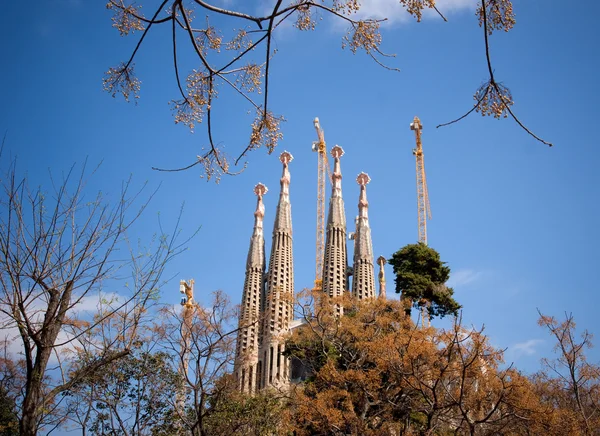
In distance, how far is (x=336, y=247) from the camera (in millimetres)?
43250

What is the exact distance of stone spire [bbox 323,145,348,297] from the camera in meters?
41.6

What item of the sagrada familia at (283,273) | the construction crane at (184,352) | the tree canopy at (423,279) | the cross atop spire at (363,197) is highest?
the cross atop spire at (363,197)

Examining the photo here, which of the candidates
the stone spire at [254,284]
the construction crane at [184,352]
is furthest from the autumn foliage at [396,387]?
the stone spire at [254,284]

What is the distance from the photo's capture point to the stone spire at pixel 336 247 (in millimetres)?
41625

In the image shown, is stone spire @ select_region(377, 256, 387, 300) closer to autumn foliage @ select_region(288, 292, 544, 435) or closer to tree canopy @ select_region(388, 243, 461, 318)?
tree canopy @ select_region(388, 243, 461, 318)

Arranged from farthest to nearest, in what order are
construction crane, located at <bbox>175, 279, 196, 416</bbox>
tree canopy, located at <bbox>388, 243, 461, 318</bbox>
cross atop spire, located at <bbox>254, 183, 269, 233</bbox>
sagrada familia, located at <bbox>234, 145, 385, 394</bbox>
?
cross atop spire, located at <bbox>254, 183, 269, 233</bbox>
sagrada familia, located at <bbox>234, 145, 385, 394</bbox>
tree canopy, located at <bbox>388, 243, 461, 318</bbox>
construction crane, located at <bbox>175, 279, 196, 416</bbox>


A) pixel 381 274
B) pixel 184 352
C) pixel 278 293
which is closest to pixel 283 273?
pixel 278 293

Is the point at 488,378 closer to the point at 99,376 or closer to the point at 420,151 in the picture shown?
the point at 99,376

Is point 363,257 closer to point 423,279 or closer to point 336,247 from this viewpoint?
point 336,247

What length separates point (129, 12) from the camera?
14.7 feet

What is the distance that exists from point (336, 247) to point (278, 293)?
5319mm

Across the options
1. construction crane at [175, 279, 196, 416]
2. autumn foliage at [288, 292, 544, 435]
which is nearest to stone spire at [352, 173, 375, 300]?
autumn foliage at [288, 292, 544, 435]

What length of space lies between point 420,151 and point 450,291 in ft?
114

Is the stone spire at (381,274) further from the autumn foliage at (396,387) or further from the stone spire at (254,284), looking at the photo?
the autumn foliage at (396,387)
